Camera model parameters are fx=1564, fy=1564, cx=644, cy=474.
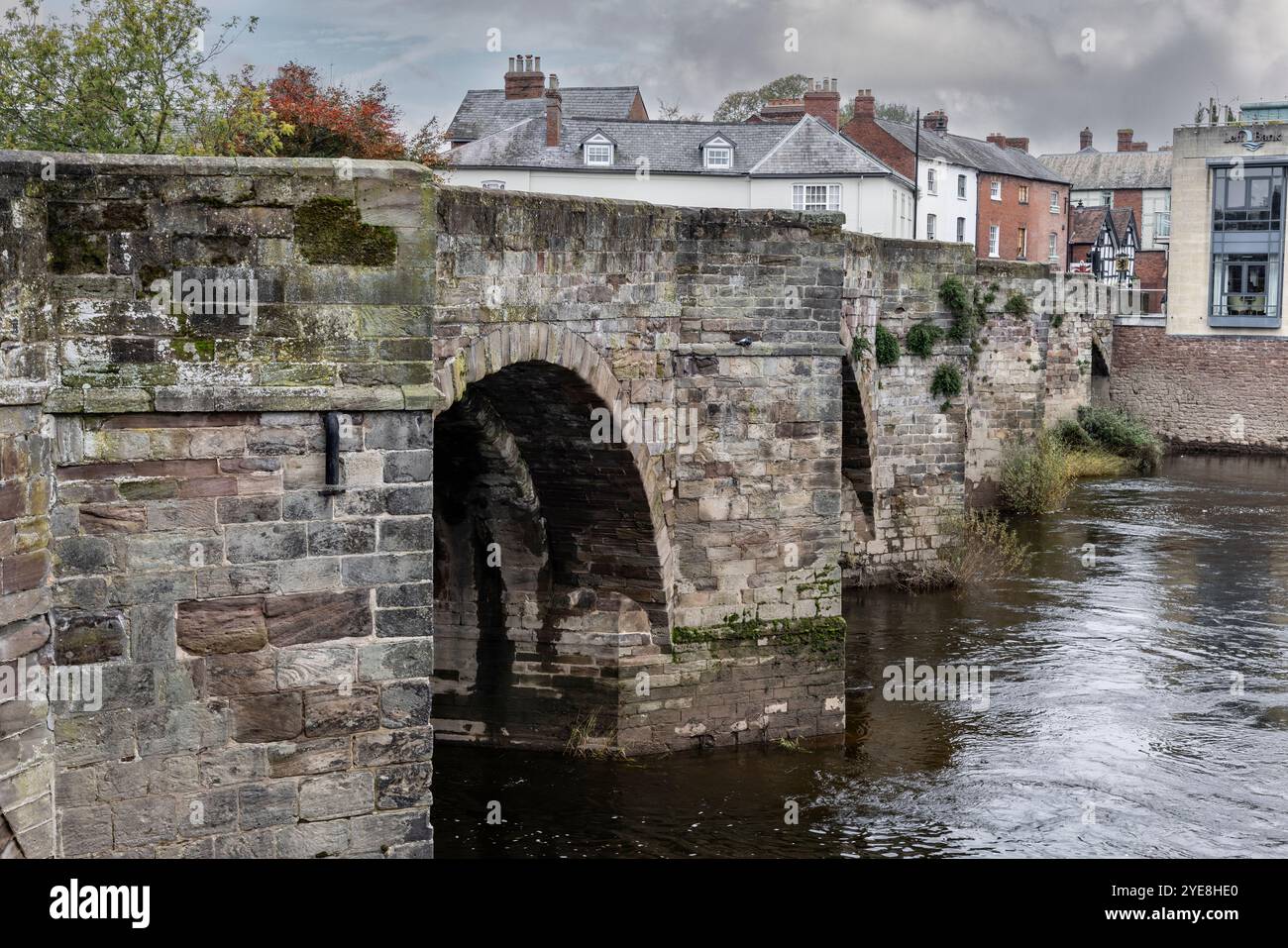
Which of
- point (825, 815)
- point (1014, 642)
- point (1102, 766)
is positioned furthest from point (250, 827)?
point (1014, 642)

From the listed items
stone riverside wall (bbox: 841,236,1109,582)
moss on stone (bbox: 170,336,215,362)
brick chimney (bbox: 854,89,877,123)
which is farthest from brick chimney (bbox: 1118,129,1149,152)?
moss on stone (bbox: 170,336,215,362)

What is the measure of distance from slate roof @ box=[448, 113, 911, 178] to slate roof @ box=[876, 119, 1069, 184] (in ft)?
8.78

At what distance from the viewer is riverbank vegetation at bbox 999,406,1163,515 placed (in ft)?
91.8

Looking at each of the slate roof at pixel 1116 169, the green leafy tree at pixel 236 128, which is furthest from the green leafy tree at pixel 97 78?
the slate roof at pixel 1116 169

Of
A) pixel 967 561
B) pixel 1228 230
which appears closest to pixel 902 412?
pixel 967 561

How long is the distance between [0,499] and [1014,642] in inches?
586

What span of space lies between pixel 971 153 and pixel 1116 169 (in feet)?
62.1

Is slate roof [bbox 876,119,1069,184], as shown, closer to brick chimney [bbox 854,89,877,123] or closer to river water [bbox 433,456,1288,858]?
brick chimney [bbox 854,89,877,123]

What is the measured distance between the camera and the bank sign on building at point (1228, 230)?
41.0 m

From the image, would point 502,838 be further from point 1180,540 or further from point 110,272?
point 1180,540

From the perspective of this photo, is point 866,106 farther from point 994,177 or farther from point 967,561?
point 967,561

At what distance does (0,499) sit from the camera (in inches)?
273

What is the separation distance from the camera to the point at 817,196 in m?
41.4

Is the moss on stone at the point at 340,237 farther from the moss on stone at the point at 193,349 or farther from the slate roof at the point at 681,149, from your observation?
the slate roof at the point at 681,149
